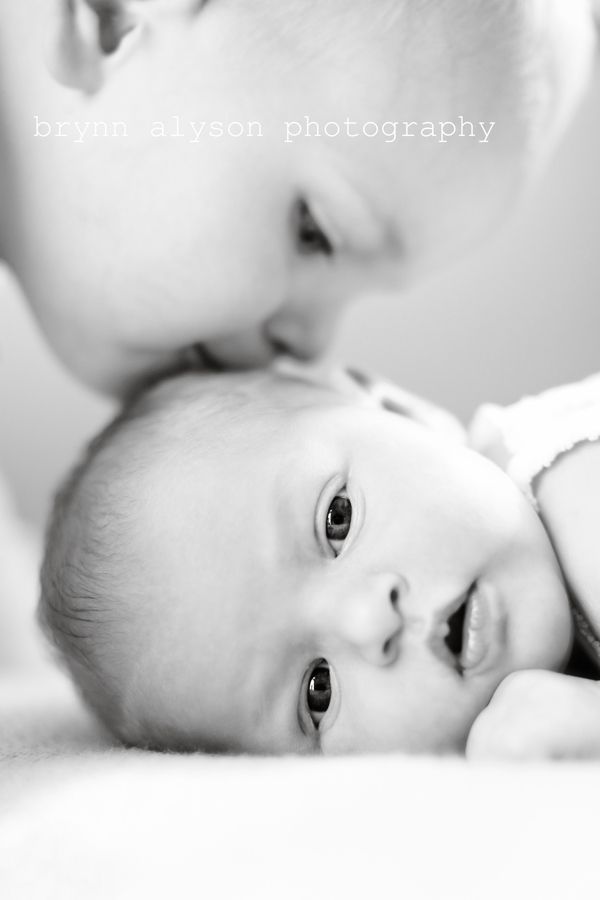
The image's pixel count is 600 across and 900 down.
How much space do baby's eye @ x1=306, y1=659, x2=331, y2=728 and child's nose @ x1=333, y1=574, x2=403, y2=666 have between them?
0.06 meters

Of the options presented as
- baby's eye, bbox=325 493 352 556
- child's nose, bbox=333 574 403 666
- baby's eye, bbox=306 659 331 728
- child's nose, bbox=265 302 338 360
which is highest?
child's nose, bbox=265 302 338 360

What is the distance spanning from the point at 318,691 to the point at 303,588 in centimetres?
9

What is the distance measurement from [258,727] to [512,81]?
2.20ft

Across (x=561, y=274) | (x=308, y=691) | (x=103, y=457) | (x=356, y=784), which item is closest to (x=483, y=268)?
(x=561, y=274)

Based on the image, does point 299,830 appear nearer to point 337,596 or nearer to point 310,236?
point 337,596

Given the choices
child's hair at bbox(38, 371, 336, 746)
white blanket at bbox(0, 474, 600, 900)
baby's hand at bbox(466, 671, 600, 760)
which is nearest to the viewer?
white blanket at bbox(0, 474, 600, 900)

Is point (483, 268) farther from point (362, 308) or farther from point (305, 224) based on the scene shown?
point (305, 224)

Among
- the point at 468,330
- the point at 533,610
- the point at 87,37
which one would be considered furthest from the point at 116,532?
the point at 468,330

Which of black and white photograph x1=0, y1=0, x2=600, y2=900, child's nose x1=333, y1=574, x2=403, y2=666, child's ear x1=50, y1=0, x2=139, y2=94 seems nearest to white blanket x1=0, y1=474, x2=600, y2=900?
black and white photograph x1=0, y1=0, x2=600, y2=900

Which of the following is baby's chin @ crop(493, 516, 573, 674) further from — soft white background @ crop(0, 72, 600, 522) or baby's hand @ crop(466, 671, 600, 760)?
soft white background @ crop(0, 72, 600, 522)

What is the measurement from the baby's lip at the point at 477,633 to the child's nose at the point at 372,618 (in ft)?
0.11

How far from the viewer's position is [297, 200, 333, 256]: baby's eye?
1.07m

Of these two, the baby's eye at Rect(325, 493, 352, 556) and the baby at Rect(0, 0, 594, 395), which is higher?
the baby at Rect(0, 0, 594, 395)

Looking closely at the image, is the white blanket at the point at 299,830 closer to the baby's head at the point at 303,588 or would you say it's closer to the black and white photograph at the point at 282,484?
the black and white photograph at the point at 282,484
